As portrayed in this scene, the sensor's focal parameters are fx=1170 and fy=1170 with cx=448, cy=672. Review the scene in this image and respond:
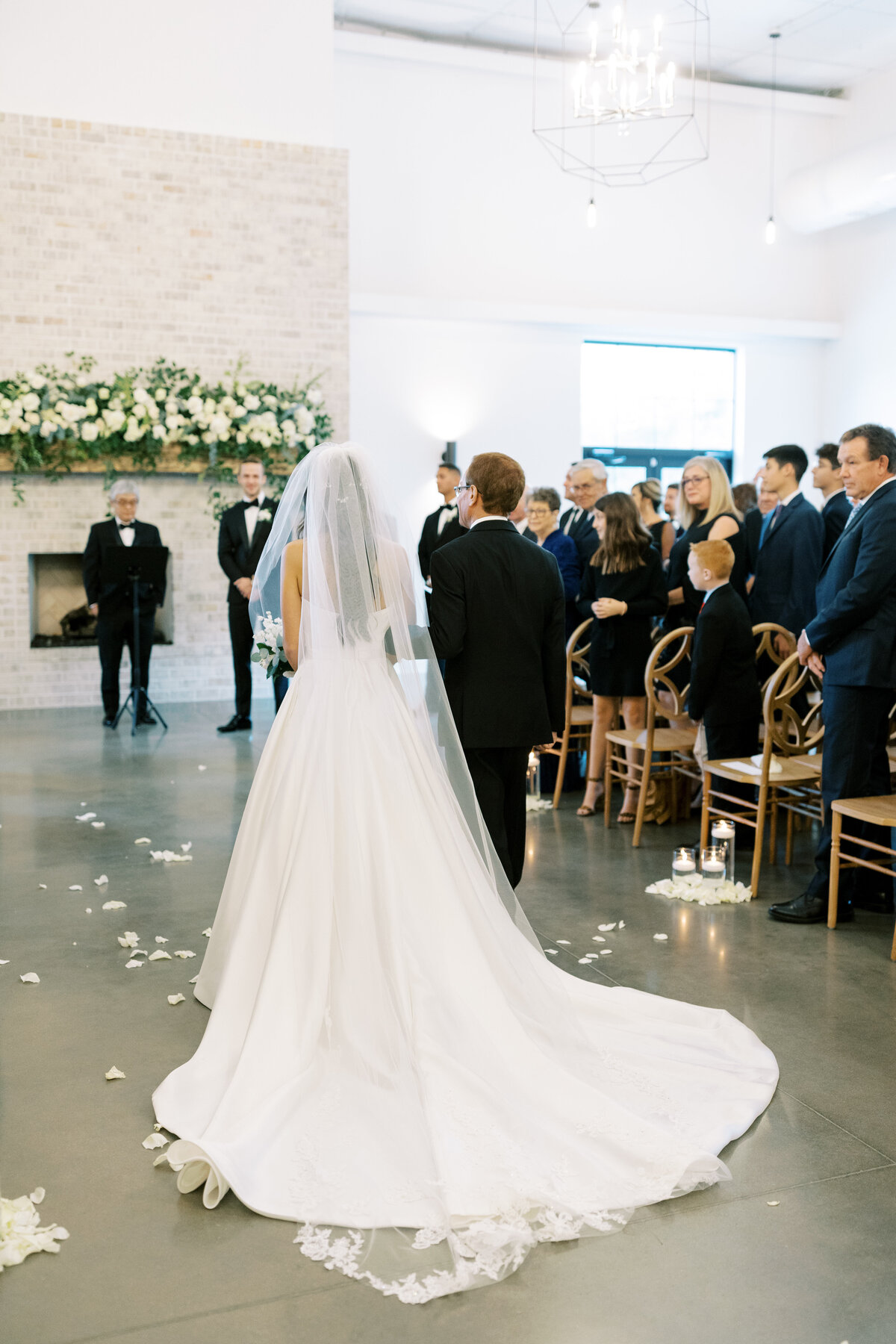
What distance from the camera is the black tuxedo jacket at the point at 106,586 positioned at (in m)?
8.91

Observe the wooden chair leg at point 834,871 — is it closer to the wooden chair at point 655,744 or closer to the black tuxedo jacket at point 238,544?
the wooden chair at point 655,744

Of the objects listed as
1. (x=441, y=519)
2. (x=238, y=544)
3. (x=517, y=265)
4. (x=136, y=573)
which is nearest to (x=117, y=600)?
(x=136, y=573)

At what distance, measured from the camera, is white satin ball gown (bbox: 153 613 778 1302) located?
8.21 ft

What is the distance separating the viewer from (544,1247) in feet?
7.97

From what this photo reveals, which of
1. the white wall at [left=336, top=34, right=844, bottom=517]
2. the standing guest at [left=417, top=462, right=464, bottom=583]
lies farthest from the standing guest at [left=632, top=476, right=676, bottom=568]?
the white wall at [left=336, top=34, right=844, bottom=517]

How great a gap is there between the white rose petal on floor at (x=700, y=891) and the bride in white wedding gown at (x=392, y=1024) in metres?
1.36

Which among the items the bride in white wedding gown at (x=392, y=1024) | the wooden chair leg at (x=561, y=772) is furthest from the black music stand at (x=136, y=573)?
the bride in white wedding gown at (x=392, y=1024)

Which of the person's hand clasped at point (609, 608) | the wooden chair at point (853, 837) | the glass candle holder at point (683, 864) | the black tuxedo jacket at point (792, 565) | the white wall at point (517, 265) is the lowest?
the glass candle holder at point (683, 864)

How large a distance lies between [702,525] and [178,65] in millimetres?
6820

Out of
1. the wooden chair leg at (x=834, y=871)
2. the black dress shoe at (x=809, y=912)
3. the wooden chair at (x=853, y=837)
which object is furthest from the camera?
the black dress shoe at (x=809, y=912)

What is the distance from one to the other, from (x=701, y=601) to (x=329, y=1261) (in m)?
4.65

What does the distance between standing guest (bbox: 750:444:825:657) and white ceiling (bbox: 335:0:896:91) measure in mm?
7202

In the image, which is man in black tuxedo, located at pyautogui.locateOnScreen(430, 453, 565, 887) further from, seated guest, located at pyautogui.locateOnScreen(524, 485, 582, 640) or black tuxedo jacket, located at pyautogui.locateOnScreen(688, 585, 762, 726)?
seated guest, located at pyautogui.locateOnScreen(524, 485, 582, 640)

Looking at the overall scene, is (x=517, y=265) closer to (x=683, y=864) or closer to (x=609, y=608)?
(x=609, y=608)
